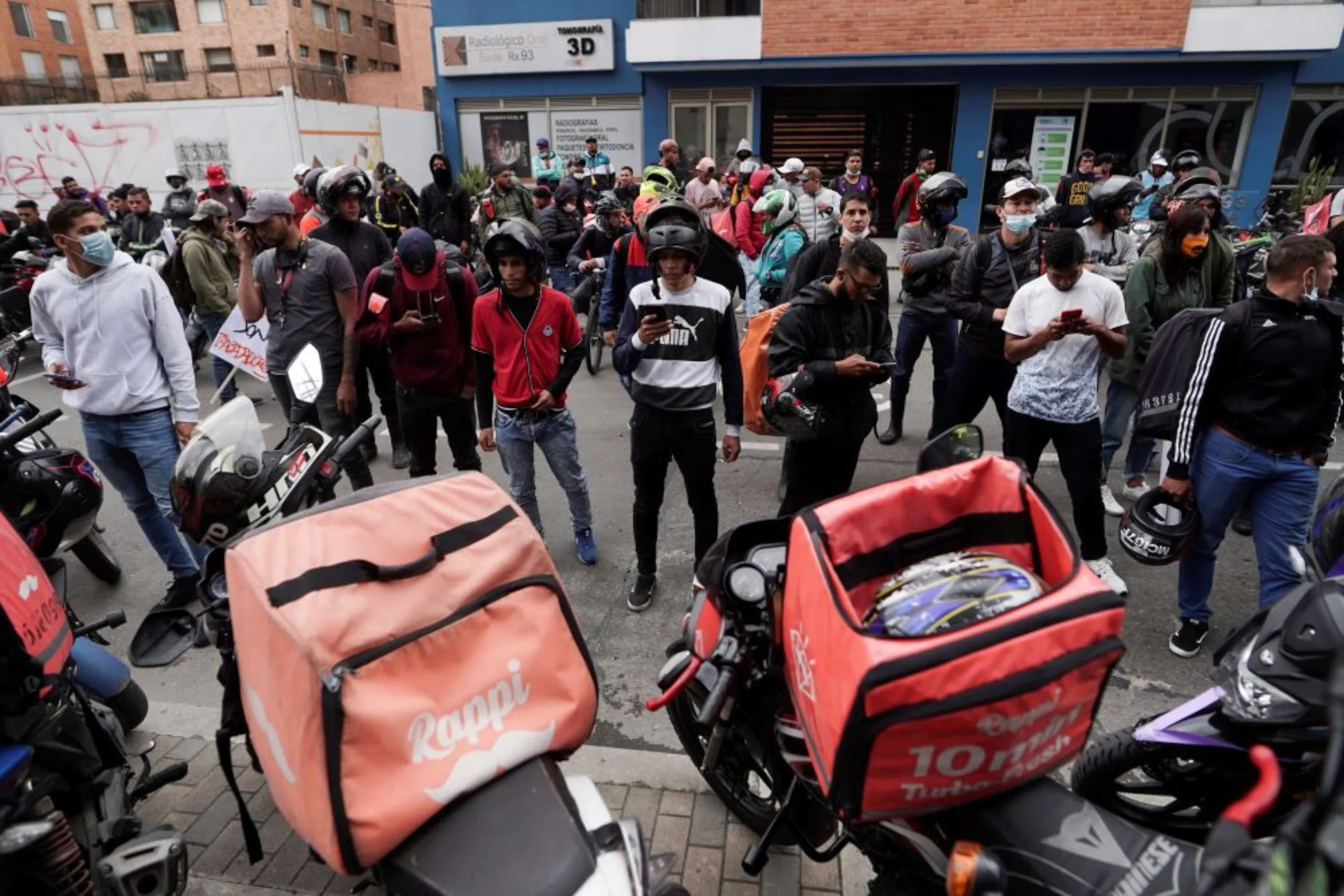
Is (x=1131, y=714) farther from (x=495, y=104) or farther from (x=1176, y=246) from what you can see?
(x=495, y=104)

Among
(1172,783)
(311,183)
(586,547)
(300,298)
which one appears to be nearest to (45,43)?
(311,183)

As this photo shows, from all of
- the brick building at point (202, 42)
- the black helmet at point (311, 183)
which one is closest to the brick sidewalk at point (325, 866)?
the black helmet at point (311, 183)

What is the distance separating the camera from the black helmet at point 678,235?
3602 mm

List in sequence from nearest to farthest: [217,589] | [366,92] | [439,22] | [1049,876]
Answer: [1049,876], [217,589], [439,22], [366,92]

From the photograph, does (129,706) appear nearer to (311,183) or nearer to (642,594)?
(642,594)

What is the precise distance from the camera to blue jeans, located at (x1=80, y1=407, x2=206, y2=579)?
3.96 meters

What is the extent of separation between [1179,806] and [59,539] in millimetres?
4630

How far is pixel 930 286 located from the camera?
5645 millimetres

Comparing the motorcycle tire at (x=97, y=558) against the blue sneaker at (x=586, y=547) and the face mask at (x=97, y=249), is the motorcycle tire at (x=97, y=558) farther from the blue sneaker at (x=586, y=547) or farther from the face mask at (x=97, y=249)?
the blue sneaker at (x=586, y=547)

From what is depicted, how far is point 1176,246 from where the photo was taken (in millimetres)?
4551

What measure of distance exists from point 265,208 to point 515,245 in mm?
1851

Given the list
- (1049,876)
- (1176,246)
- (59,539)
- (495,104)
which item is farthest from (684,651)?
(495,104)

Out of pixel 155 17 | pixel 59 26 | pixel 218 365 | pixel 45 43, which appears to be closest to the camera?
pixel 218 365

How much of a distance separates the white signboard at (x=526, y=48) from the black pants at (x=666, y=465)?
1647 centimetres
